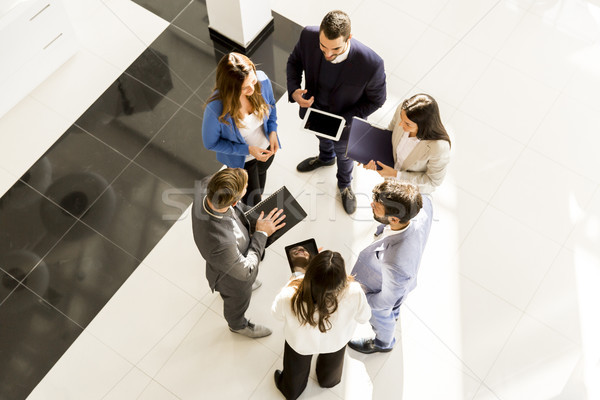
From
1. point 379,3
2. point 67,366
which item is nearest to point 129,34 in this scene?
point 379,3

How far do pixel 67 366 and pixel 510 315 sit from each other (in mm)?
3023

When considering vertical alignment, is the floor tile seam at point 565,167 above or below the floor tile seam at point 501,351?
above

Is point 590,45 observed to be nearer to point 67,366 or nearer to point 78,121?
point 78,121

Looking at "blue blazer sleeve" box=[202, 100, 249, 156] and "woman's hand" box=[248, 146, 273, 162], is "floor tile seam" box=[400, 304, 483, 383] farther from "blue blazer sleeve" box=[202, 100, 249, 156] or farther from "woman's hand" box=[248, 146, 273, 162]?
"blue blazer sleeve" box=[202, 100, 249, 156]

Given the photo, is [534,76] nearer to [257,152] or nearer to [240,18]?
[240,18]

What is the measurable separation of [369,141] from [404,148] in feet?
0.96

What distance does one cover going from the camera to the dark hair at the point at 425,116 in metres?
2.97

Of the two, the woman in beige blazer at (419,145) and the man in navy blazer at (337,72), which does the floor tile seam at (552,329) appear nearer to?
the woman in beige blazer at (419,145)

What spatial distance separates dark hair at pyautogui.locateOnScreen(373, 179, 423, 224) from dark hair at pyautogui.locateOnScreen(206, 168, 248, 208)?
0.74 metres

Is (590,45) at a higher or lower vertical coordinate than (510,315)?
higher

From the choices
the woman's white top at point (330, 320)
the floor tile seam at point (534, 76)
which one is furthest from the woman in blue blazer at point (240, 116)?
the floor tile seam at point (534, 76)

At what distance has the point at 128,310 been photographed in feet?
12.7

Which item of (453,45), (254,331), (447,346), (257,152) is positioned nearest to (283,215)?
(257,152)

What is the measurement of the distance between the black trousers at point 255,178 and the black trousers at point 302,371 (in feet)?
3.67
